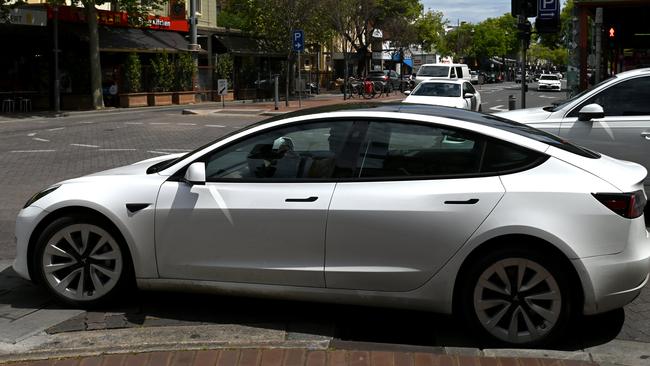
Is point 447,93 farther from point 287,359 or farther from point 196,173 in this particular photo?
point 287,359

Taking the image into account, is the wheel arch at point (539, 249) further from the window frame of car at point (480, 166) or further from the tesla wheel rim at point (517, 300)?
the window frame of car at point (480, 166)

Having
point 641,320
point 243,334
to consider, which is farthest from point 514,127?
point 243,334

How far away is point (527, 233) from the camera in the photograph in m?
4.12

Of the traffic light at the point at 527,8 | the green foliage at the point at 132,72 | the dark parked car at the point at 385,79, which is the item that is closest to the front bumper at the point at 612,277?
the traffic light at the point at 527,8

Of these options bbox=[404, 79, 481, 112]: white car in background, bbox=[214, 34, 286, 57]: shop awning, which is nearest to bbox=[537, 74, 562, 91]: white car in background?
bbox=[214, 34, 286, 57]: shop awning

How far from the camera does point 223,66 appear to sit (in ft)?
128

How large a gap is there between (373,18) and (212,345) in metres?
53.9

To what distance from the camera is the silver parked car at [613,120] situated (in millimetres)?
7551

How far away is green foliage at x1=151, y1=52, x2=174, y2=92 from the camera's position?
34438 mm

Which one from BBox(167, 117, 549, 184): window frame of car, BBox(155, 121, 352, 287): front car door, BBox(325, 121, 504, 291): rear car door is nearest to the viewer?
BBox(325, 121, 504, 291): rear car door

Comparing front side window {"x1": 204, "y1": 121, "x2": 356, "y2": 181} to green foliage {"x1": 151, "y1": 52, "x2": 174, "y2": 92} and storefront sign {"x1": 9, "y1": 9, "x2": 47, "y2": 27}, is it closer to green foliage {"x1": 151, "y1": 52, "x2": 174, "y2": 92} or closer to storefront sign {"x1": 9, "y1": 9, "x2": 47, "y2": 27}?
storefront sign {"x1": 9, "y1": 9, "x2": 47, "y2": 27}

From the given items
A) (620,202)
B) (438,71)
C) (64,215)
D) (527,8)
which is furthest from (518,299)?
(438,71)

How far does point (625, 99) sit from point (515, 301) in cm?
446

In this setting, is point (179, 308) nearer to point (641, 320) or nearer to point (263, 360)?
point (263, 360)
